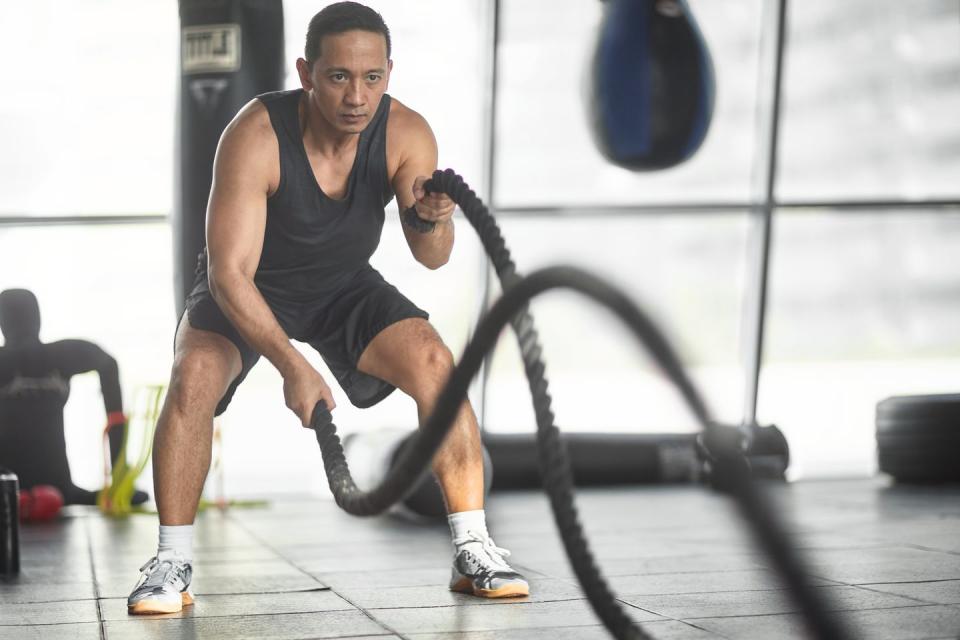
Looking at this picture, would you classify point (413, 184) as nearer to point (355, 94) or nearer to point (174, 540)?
point (355, 94)

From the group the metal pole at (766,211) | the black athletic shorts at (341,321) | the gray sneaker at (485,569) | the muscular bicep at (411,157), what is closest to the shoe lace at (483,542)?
the gray sneaker at (485,569)

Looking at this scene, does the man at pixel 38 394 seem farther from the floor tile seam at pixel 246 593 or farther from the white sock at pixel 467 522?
the white sock at pixel 467 522

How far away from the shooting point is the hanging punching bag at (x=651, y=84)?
3604 millimetres

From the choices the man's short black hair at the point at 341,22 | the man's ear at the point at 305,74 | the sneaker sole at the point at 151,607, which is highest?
the man's short black hair at the point at 341,22

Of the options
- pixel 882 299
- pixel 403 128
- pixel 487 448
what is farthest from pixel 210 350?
pixel 882 299

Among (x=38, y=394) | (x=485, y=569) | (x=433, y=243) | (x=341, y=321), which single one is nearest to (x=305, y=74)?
(x=433, y=243)

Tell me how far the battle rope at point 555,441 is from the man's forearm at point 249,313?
7.2 inches

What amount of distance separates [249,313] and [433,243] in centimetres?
45

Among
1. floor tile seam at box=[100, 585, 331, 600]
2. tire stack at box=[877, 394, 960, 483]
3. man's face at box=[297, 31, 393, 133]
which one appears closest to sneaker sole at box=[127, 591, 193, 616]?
floor tile seam at box=[100, 585, 331, 600]

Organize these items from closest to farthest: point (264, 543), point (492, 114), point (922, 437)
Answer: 1. point (264, 543)
2. point (922, 437)
3. point (492, 114)

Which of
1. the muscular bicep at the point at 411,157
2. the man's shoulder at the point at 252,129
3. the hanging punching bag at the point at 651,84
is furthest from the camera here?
the hanging punching bag at the point at 651,84

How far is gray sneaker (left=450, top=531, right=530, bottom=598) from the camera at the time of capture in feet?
8.94

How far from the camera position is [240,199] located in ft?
8.44

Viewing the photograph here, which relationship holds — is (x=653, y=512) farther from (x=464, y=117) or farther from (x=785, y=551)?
(x=785, y=551)
